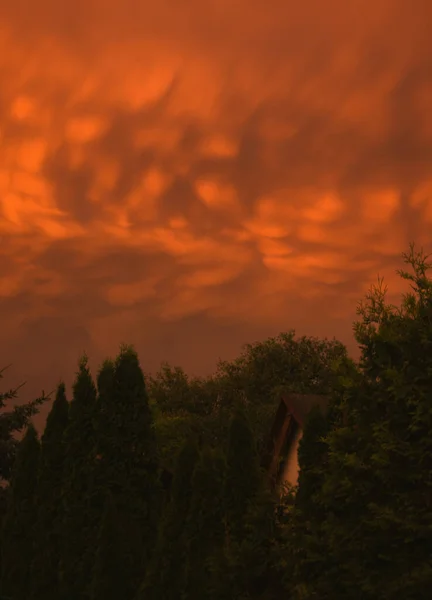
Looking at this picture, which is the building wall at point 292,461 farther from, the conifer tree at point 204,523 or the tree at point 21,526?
the conifer tree at point 204,523

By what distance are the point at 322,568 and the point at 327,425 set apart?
278 centimetres

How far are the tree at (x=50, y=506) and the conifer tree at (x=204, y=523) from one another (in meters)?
6.34

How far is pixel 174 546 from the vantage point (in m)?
17.8

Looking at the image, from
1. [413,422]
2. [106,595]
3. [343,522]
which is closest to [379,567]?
[343,522]

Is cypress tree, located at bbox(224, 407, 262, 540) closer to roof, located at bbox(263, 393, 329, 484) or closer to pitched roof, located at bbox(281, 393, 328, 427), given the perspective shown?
pitched roof, located at bbox(281, 393, 328, 427)

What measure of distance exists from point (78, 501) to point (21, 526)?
4442 millimetres

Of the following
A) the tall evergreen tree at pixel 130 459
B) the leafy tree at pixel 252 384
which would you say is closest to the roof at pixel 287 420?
the tall evergreen tree at pixel 130 459

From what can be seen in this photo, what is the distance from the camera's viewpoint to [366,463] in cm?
1230

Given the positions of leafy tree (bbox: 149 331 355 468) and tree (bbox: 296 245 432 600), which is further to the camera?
leafy tree (bbox: 149 331 355 468)

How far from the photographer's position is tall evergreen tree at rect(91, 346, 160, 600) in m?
20.4

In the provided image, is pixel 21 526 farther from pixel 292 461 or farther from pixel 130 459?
pixel 292 461

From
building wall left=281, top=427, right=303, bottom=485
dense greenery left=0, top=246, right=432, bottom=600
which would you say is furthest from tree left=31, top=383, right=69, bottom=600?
building wall left=281, top=427, right=303, bottom=485

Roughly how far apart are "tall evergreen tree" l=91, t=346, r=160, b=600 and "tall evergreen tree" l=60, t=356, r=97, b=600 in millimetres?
523

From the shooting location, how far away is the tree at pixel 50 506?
2272cm
